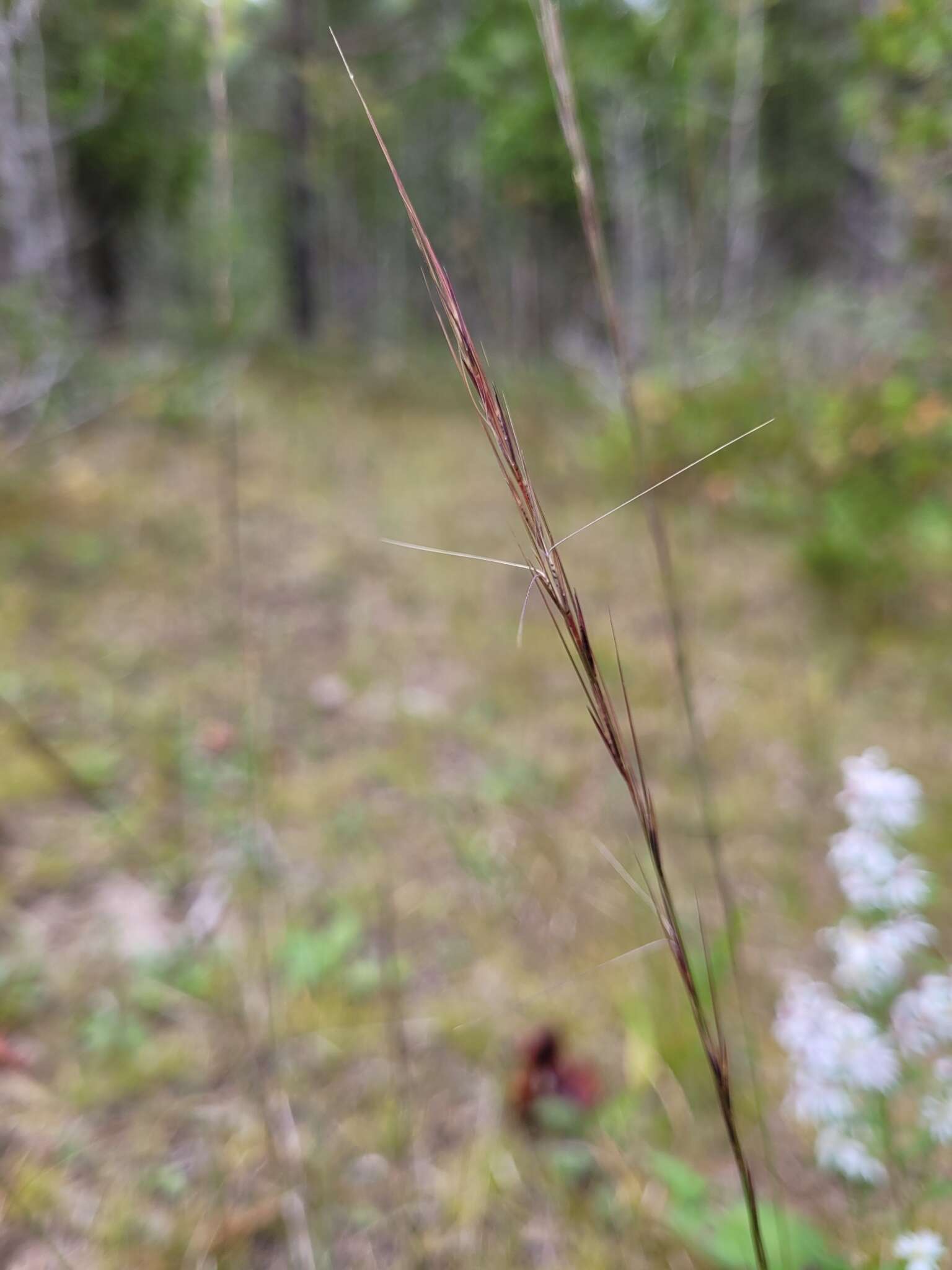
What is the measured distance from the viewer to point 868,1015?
3.43ft

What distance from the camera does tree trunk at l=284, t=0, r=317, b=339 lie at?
554 centimetres

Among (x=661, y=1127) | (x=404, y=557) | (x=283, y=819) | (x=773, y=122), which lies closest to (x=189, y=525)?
(x=404, y=557)

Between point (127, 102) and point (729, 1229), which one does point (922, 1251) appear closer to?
point (729, 1229)

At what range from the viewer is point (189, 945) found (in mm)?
1458

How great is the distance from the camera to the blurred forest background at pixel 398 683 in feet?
3.59

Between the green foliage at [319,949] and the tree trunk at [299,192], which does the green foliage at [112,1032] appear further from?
the tree trunk at [299,192]

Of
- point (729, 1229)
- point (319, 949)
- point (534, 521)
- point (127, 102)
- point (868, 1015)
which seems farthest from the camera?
point (127, 102)

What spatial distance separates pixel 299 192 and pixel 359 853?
795 cm

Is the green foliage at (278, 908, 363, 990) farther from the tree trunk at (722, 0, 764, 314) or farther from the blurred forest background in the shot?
the tree trunk at (722, 0, 764, 314)

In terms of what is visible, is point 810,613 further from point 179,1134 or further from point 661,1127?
point 179,1134

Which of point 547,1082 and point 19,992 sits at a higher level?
point 19,992

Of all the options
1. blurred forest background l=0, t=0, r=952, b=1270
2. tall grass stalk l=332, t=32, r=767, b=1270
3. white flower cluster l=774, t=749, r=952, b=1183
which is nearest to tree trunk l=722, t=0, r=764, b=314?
blurred forest background l=0, t=0, r=952, b=1270

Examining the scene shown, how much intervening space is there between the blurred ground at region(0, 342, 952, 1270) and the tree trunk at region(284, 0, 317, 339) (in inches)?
163

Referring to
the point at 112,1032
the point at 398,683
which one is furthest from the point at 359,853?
the point at 398,683
